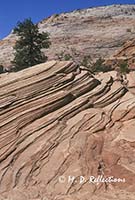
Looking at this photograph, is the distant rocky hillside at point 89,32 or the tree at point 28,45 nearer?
the tree at point 28,45

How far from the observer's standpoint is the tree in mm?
43031

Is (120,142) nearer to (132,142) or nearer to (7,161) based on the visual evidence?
(132,142)

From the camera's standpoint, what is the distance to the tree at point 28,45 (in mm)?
43031

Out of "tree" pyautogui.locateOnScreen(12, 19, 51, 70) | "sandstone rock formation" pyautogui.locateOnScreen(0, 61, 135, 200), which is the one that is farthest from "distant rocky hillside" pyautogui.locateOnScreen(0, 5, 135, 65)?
"sandstone rock formation" pyautogui.locateOnScreen(0, 61, 135, 200)

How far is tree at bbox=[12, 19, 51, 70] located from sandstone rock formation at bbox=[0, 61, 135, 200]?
2454 centimetres

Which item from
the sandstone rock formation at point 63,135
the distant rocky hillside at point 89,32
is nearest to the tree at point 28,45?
the distant rocky hillside at point 89,32

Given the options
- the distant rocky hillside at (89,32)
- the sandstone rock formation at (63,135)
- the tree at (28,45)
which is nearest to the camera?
the sandstone rock formation at (63,135)

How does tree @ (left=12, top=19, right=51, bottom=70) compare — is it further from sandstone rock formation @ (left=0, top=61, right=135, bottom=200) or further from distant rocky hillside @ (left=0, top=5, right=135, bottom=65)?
sandstone rock formation @ (left=0, top=61, right=135, bottom=200)

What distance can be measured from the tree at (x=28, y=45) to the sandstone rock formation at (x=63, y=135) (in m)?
24.5

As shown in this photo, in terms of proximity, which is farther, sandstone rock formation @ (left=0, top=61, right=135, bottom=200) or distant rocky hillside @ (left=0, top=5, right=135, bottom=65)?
distant rocky hillside @ (left=0, top=5, right=135, bottom=65)

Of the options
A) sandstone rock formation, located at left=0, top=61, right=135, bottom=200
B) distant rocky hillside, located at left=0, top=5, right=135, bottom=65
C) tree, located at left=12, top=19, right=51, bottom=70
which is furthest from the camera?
distant rocky hillside, located at left=0, top=5, right=135, bottom=65

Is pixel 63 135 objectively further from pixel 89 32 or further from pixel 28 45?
pixel 89 32

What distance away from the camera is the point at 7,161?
14523 mm

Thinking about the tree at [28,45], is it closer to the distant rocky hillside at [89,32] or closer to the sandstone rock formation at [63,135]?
the distant rocky hillside at [89,32]
